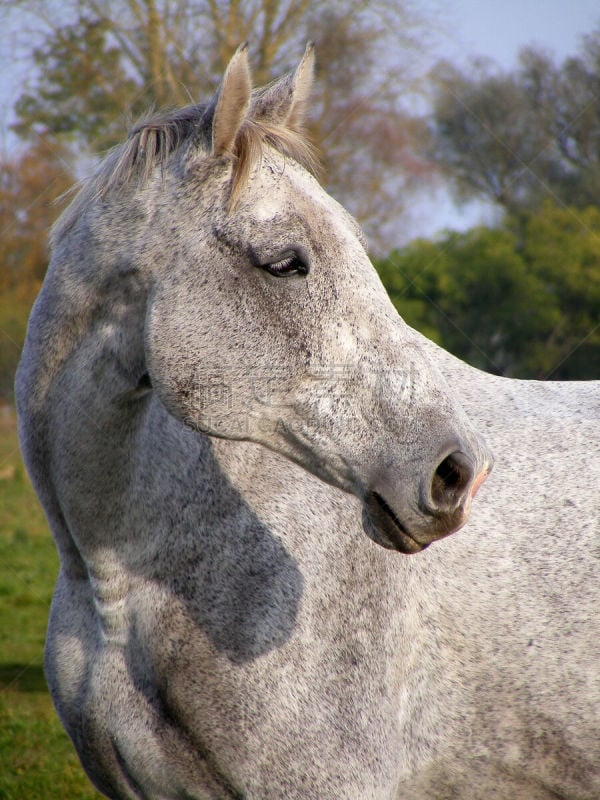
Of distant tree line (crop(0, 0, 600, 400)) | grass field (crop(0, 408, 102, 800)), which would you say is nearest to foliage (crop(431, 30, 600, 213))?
distant tree line (crop(0, 0, 600, 400))

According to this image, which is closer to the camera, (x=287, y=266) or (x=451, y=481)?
(x=451, y=481)

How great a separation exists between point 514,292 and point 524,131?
3651 mm

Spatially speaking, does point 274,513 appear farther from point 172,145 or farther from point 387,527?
point 172,145

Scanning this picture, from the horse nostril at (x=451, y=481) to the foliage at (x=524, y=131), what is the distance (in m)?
13.5

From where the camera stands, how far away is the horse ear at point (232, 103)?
2.05 meters

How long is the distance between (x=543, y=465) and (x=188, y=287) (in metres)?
1.47

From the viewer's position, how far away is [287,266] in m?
2.09

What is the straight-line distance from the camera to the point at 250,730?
2.28m

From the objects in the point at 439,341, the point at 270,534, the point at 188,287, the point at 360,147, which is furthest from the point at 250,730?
the point at 439,341

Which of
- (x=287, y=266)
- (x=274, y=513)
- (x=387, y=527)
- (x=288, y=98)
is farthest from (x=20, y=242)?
(x=387, y=527)

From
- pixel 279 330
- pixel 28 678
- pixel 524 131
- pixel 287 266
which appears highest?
pixel 524 131

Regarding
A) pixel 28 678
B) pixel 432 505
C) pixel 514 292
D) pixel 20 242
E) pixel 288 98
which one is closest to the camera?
pixel 432 505

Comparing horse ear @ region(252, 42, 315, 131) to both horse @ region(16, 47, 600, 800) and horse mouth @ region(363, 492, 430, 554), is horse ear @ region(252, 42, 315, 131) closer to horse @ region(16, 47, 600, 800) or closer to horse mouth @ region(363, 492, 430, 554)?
horse @ region(16, 47, 600, 800)

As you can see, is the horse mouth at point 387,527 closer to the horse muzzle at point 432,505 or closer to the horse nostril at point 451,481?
the horse muzzle at point 432,505
